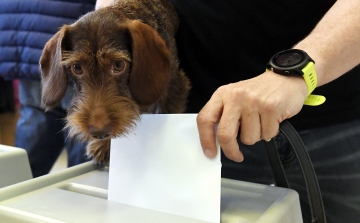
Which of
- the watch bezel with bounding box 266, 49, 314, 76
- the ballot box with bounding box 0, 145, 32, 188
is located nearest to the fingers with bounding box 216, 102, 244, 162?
the watch bezel with bounding box 266, 49, 314, 76

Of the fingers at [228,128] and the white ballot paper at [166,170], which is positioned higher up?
Result: the fingers at [228,128]

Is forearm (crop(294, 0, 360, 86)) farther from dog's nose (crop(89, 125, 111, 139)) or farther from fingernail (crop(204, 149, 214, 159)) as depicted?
dog's nose (crop(89, 125, 111, 139))

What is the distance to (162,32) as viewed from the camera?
999 millimetres

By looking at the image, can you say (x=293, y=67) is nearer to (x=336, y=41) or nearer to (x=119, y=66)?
(x=336, y=41)

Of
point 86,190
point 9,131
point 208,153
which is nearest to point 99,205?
point 86,190

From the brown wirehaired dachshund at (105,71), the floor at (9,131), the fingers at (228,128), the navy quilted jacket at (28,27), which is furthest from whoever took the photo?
the floor at (9,131)

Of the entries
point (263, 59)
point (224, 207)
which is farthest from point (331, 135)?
point (224, 207)

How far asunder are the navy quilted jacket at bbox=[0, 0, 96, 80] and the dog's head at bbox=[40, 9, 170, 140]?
0.49 meters

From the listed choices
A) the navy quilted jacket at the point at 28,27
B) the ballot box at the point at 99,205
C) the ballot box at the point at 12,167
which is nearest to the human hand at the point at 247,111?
the ballot box at the point at 99,205

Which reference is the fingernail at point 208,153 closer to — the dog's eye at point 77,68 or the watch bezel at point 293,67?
the watch bezel at point 293,67

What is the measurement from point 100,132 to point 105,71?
0.15 m

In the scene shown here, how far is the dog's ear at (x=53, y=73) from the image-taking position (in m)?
0.82

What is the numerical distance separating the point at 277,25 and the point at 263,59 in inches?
3.7

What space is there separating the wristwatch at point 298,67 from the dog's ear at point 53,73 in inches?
17.4
